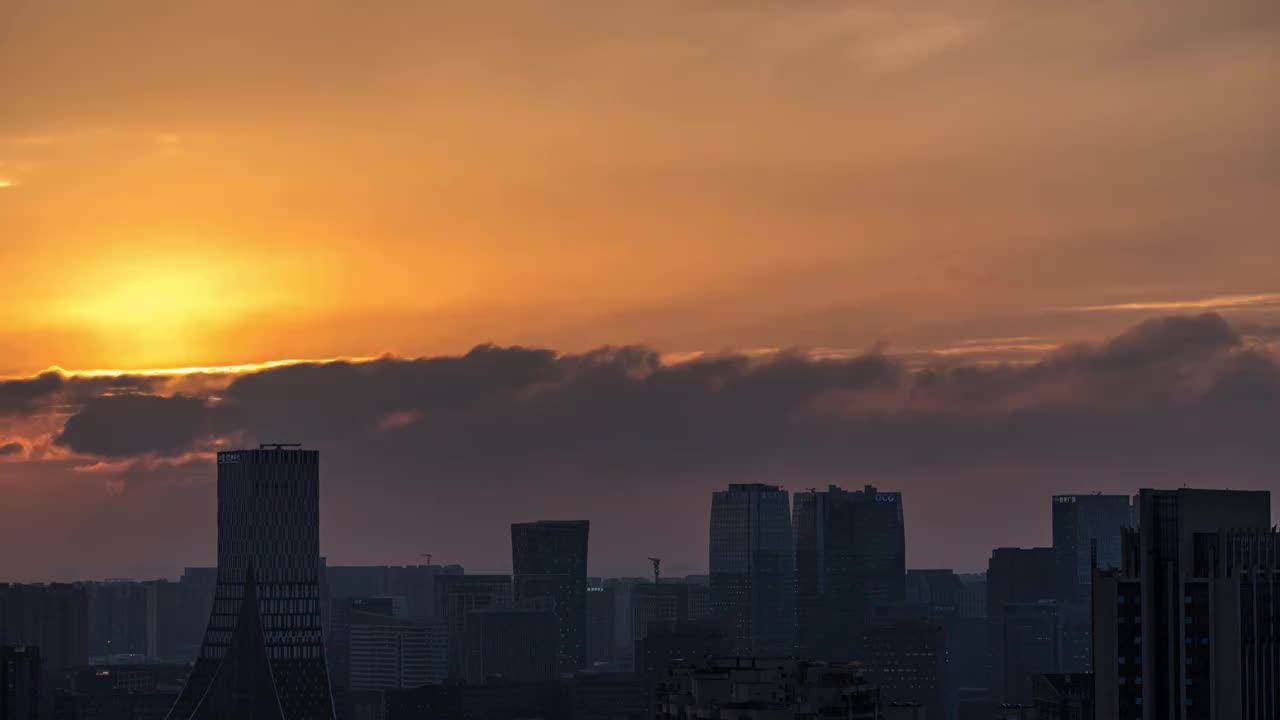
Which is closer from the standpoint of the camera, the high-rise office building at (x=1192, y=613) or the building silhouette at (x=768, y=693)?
the high-rise office building at (x=1192, y=613)

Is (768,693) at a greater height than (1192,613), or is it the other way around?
(1192,613)

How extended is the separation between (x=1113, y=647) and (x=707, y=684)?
24.0m

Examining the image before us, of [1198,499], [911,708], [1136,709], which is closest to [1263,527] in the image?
[1198,499]

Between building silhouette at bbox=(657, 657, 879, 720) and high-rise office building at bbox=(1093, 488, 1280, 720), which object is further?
building silhouette at bbox=(657, 657, 879, 720)

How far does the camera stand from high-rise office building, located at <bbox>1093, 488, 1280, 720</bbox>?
364ft

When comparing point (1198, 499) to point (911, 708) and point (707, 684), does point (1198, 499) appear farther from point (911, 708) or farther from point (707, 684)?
point (911, 708)

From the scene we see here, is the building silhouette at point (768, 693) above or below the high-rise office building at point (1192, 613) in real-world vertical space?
below

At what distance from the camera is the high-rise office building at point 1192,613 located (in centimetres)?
11100

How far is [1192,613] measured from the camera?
368ft

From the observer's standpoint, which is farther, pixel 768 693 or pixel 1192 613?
pixel 768 693

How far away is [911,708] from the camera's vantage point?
150625mm

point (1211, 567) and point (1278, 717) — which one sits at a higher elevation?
point (1211, 567)


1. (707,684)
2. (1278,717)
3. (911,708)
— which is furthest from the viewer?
(911,708)

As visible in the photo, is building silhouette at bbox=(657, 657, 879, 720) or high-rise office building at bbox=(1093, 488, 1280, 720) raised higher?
high-rise office building at bbox=(1093, 488, 1280, 720)
